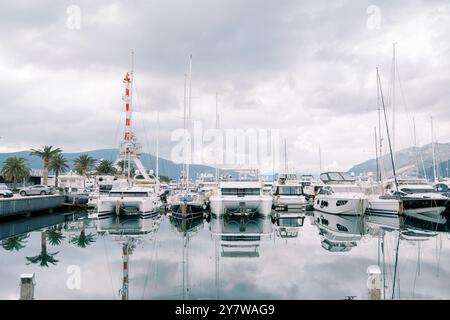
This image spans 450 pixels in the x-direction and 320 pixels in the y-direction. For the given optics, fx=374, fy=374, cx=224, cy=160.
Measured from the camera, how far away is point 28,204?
128ft

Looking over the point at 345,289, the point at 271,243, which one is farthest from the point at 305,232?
the point at 345,289

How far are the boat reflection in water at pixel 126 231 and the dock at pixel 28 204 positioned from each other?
26.2 feet

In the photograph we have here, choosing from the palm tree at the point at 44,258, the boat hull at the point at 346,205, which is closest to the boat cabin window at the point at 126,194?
the palm tree at the point at 44,258

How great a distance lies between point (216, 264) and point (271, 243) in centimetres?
650

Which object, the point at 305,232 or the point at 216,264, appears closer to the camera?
the point at 216,264

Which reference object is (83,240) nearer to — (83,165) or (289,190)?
(289,190)

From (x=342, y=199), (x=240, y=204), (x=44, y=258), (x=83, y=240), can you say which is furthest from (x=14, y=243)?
(x=342, y=199)

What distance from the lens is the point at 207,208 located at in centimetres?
4334

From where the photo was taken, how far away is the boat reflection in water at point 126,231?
18.0m

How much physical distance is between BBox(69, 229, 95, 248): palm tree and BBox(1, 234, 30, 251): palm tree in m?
3.08

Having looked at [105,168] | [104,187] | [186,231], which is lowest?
[186,231]

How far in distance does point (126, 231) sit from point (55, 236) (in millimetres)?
5024

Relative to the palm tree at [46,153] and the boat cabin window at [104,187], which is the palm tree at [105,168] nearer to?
the palm tree at [46,153]
